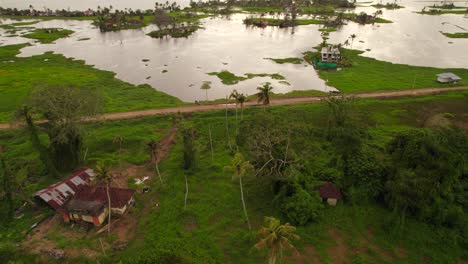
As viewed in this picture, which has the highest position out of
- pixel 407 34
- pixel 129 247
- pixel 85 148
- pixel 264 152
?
pixel 407 34

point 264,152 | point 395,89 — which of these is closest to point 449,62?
point 395,89

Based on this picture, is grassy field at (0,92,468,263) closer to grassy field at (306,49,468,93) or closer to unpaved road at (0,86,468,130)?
unpaved road at (0,86,468,130)

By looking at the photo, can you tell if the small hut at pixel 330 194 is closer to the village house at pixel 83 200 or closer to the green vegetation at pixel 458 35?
the village house at pixel 83 200

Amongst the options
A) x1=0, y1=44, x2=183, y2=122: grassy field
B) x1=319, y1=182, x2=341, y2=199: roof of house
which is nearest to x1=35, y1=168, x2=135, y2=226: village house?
x1=319, y1=182, x2=341, y2=199: roof of house

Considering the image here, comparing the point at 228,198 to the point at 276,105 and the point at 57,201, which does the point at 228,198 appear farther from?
the point at 276,105

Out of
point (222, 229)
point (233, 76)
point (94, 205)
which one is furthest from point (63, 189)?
point (233, 76)

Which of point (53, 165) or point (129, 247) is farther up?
point (53, 165)
